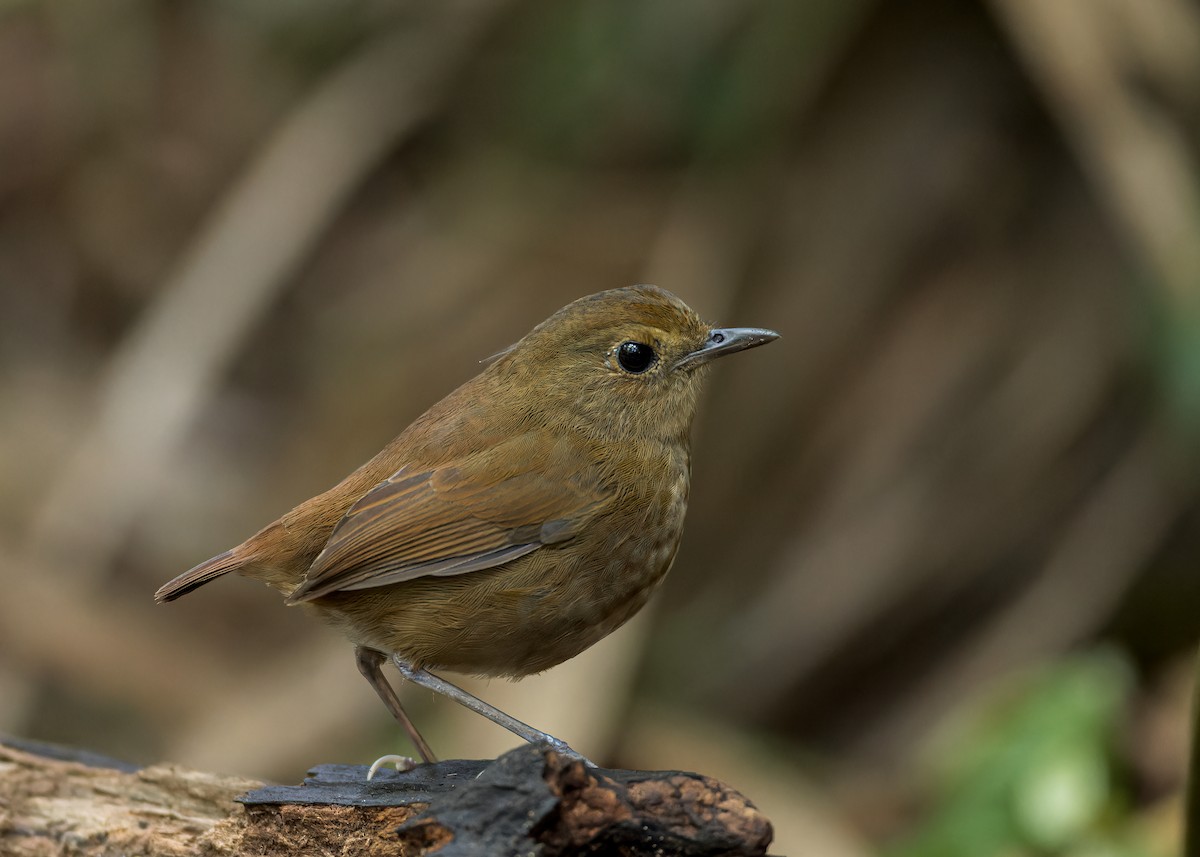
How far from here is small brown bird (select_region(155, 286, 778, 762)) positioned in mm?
3230

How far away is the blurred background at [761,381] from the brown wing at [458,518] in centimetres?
188

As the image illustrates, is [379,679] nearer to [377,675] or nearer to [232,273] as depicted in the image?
[377,675]

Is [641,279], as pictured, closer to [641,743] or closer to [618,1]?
[618,1]

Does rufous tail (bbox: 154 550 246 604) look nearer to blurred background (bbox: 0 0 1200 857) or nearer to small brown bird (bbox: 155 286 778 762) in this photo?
small brown bird (bbox: 155 286 778 762)

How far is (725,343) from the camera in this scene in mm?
3635

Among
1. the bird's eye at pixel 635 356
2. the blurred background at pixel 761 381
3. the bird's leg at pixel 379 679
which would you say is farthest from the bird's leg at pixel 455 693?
the blurred background at pixel 761 381

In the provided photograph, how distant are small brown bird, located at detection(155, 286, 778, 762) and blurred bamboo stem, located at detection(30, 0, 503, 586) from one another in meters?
2.93

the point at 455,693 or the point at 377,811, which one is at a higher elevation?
the point at 455,693

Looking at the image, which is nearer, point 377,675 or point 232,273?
point 377,675

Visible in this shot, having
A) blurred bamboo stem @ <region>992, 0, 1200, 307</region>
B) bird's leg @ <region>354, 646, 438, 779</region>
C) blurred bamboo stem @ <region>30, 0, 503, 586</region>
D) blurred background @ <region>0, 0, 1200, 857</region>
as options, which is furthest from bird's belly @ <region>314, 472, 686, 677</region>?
blurred bamboo stem @ <region>30, 0, 503, 586</region>

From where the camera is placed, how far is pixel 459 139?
284 inches

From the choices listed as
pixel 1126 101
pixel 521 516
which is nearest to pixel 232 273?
pixel 521 516

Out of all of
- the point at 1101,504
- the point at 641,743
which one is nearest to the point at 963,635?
the point at 1101,504

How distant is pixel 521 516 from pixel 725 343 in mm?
780
